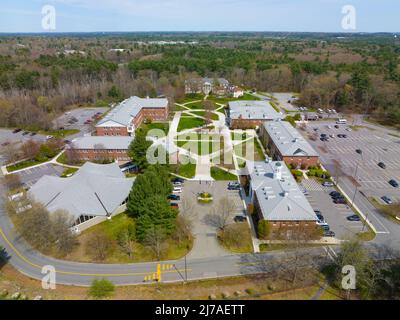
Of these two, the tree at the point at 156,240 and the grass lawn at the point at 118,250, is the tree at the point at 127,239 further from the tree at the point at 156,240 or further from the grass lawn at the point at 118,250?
the tree at the point at 156,240

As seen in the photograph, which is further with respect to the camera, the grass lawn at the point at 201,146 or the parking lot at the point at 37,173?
the grass lawn at the point at 201,146

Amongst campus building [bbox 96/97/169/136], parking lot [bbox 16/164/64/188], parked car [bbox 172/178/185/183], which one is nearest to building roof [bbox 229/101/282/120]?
campus building [bbox 96/97/169/136]

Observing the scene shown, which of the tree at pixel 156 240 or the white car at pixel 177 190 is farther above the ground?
the white car at pixel 177 190

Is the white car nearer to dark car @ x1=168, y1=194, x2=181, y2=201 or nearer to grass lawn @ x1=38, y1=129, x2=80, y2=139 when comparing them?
dark car @ x1=168, y1=194, x2=181, y2=201

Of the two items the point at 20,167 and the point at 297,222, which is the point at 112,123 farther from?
the point at 297,222

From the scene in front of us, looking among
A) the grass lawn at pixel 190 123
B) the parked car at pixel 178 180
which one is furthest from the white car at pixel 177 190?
the grass lawn at pixel 190 123

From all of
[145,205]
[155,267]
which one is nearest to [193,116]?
[145,205]

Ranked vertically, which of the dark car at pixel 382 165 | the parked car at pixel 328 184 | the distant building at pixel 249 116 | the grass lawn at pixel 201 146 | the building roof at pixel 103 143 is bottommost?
the parked car at pixel 328 184
